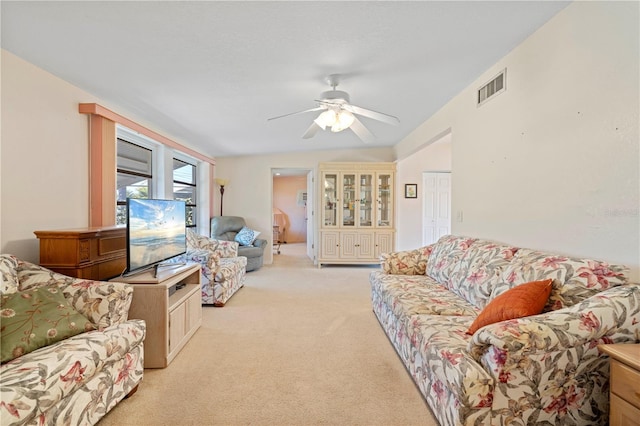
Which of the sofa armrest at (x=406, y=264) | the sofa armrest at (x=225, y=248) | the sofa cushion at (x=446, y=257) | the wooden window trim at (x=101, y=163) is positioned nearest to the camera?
the sofa cushion at (x=446, y=257)

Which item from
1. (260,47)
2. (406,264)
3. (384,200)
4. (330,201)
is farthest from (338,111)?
(384,200)

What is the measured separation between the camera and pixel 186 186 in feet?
17.8

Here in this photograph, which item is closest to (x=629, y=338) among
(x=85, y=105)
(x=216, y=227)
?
(x=85, y=105)

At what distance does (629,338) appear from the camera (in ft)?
4.36

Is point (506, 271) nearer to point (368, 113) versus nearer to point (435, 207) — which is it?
point (368, 113)

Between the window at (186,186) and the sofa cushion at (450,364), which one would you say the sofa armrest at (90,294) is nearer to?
the sofa cushion at (450,364)

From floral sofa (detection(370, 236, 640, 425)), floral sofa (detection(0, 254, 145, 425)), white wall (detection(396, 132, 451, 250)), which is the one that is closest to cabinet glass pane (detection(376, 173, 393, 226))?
white wall (detection(396, 132, 451, 250))

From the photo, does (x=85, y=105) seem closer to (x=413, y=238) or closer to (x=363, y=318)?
(x=363, y=318)

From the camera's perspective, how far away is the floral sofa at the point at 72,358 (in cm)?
123

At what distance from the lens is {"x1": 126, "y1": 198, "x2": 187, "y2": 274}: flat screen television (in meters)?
2.27

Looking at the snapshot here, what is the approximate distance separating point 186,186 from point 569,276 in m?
5.32

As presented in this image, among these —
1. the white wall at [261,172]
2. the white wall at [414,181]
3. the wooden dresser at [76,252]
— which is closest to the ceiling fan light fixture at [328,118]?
the wooden dresser at [76,252]

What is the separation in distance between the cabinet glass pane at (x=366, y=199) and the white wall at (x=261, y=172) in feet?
1.73

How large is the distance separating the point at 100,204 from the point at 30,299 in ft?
4.70
